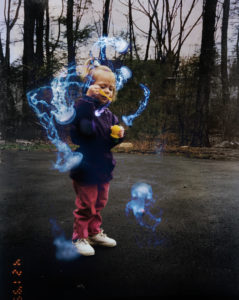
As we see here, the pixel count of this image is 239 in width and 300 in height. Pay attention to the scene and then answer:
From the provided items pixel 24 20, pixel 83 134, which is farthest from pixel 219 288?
pixel 24 20

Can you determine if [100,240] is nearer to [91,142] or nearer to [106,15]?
[91,142]

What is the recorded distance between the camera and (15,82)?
1.72 metres

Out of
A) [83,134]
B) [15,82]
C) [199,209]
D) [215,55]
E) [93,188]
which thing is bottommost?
[199,209]

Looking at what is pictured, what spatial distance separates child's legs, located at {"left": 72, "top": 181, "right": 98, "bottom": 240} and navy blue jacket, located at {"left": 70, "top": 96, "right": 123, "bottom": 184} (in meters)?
0.04

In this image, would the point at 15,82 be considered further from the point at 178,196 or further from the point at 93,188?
the point at 178,196

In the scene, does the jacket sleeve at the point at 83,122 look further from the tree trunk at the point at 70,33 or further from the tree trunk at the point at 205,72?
the tree trunk at the point at 205,72

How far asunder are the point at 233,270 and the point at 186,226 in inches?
24.5

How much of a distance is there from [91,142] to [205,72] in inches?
32.2

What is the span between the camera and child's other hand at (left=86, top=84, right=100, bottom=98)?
4.32ft

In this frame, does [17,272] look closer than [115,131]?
Yes

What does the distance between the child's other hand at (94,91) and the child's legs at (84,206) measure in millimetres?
423

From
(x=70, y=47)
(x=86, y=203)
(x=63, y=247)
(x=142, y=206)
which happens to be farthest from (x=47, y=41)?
(x=142, y=206)

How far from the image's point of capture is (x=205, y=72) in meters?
1.73

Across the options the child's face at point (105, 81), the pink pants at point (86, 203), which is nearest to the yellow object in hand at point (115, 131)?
the child's face at point (105, 81)
